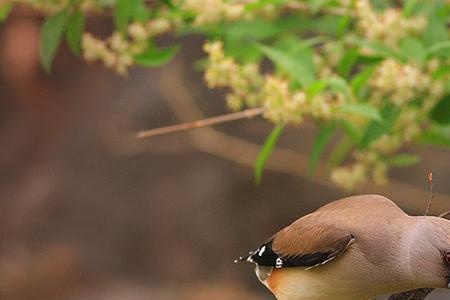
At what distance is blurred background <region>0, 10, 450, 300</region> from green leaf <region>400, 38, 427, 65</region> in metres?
2.48

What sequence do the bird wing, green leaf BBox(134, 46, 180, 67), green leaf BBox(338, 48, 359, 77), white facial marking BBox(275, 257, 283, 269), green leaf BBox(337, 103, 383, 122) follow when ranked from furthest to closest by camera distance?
green leaf BBox(134, 46, 180, 67)
green leaf BBox(338, 48, 359, 77)
green leaf BBox(337, 103, 383, 122)
white facial marking BBox(275, 257, 283, 269)
the bird wing

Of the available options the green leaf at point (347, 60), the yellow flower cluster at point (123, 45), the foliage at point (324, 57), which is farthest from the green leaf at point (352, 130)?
the yellow flower cluster at point (123, 45)

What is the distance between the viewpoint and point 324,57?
92.6 inches

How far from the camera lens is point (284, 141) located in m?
4.44

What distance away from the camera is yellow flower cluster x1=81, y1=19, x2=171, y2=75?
2.24 m

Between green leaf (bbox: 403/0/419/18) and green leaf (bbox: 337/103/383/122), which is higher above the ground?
green leaf (bbox: 403/0/419/18)

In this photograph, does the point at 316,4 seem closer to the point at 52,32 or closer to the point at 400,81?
the point at 400,81

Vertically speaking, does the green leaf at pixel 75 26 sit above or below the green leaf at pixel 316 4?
below

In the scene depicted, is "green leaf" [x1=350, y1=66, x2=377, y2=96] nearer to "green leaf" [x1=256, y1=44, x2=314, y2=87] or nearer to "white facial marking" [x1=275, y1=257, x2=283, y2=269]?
"green leaf" [x1=256, y1=44, x2=314, y2=87]

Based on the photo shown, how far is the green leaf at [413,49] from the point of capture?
2.04 metres

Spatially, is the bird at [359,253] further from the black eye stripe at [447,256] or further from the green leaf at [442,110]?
the green leaf at [442,110]

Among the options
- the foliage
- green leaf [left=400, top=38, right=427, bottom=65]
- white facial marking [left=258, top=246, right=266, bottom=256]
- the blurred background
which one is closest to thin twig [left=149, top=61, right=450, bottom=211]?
the blurred background

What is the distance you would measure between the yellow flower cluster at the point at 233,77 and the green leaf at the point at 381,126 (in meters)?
0.22

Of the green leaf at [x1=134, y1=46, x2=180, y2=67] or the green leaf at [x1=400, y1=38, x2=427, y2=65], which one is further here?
the green leaf at [x1=134, y1=46, x2=180, y2=67]
